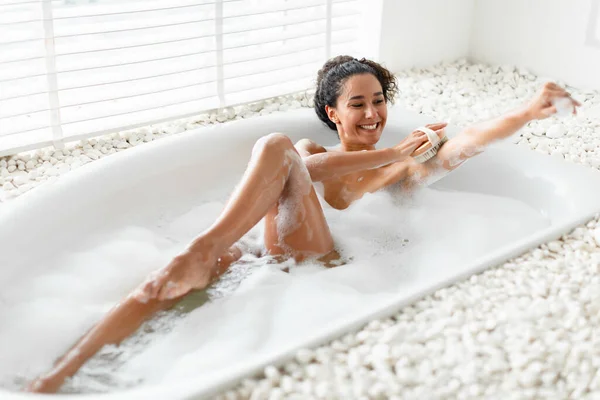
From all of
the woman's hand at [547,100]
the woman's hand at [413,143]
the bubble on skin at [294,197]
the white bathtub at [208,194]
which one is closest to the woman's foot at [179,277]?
the white bathtub at [208,194]

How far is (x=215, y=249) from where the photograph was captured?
1730 millimetres

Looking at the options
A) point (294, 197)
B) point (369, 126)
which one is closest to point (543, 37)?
point (369, 126)

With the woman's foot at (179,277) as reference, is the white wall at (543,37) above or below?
above

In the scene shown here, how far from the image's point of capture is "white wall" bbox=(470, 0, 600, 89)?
3.45 m

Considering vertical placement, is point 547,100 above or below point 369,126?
above

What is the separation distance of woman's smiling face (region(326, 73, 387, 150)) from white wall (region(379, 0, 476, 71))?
144 cm

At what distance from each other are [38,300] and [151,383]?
18.2 inches

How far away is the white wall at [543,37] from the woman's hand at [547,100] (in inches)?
61.3

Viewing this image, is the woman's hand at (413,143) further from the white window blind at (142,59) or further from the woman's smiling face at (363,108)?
the white window blind at (142,59)

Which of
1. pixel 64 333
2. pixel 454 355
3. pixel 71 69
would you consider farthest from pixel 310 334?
pixel 71 69

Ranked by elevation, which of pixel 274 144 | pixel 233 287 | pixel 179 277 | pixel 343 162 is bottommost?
pixel 233 287

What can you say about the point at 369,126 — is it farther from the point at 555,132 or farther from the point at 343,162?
the point at 555,132

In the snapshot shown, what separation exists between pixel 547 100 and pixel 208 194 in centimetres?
107

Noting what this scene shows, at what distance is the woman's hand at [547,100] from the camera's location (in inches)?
79.8
